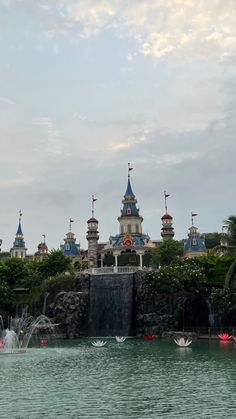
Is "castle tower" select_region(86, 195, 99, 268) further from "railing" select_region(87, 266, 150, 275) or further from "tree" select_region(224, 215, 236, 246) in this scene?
"tree" select_region(224, 215, 236, 246)

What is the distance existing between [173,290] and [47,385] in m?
37.3

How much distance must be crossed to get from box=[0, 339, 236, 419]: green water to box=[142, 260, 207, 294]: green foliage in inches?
887

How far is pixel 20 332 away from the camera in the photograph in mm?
56906

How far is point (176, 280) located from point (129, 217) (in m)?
Answer: 61.8

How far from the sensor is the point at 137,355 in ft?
117

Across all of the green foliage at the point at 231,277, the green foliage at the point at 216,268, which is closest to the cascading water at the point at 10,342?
the green foliage at the point at 231,277

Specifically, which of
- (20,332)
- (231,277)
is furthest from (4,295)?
(231,277)

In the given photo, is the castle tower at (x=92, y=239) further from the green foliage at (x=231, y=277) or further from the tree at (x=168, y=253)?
the green foliage at (x=231, y=277)

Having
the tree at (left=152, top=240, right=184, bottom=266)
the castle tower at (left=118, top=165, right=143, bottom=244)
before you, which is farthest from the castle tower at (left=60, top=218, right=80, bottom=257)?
the tree at (left=152, top=240, right=184, bottom=266)

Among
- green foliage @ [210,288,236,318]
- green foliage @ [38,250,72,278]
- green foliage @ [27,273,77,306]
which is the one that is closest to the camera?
green foliage @ [210,288,236,318]

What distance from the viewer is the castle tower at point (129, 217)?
4660 inches

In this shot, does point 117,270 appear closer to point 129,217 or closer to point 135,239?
point 135,239

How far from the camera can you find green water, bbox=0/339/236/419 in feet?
54.7

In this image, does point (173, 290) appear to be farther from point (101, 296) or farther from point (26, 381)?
point (26, 381)
